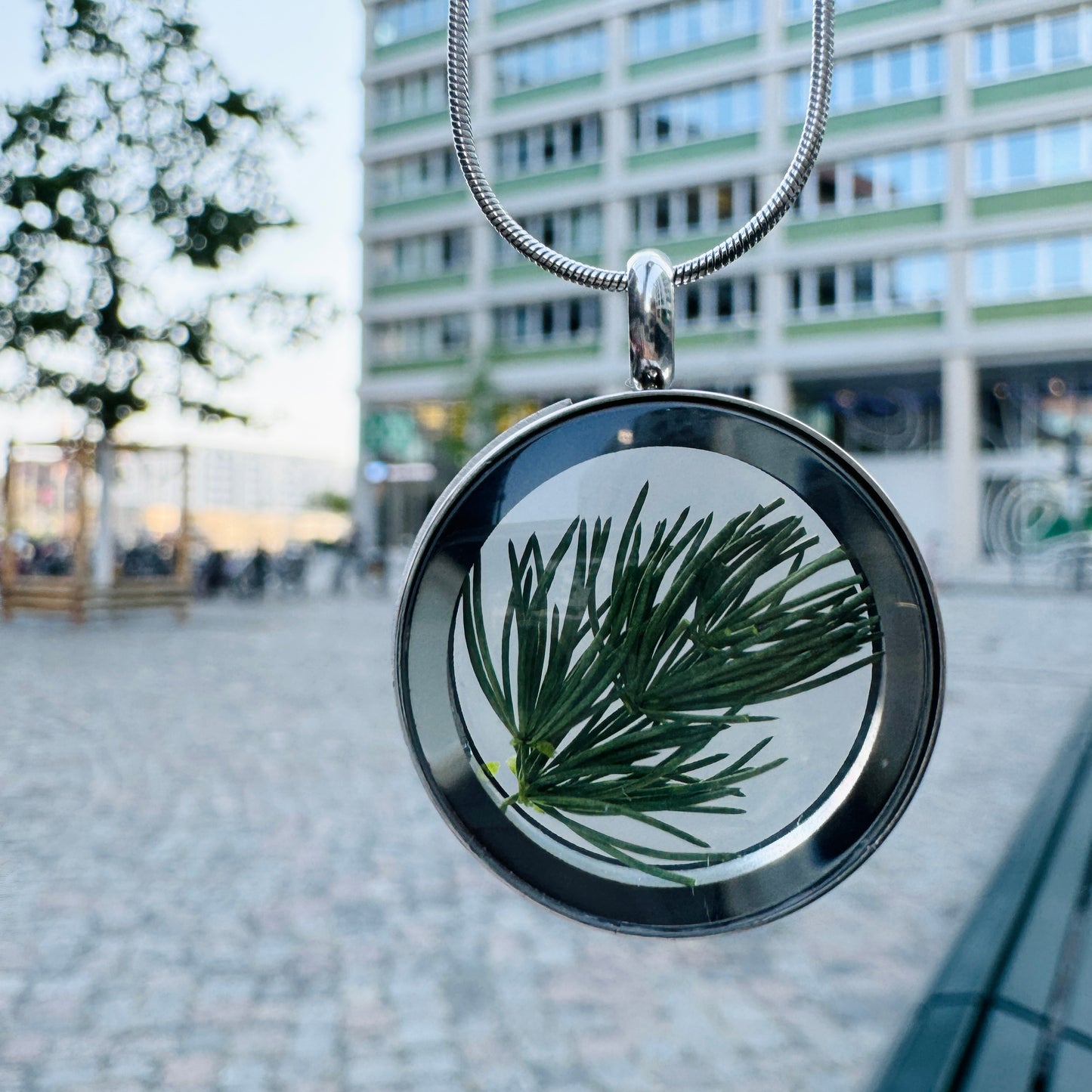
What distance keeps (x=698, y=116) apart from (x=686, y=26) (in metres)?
1.14

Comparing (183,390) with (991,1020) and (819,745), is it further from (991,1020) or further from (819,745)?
(819,745)

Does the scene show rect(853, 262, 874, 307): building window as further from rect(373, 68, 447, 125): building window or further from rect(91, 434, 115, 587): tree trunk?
rect(373, 68, 447, 125): building window

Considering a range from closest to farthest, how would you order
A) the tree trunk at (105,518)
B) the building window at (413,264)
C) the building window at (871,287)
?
the tree trunk at (105,518), the building window at (413,264), the building window at (871,287)

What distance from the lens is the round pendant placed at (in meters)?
0.34

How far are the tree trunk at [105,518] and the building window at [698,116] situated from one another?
9.50 m

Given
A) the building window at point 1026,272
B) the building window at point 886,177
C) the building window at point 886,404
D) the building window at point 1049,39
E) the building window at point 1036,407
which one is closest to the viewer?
the building window at point 1049,39

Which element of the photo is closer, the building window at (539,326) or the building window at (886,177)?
the building window at (886,177)

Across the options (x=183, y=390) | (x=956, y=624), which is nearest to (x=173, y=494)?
(x=183, y=390)

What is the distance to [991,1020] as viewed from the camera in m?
1.75

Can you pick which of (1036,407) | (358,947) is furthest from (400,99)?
(1036,407)

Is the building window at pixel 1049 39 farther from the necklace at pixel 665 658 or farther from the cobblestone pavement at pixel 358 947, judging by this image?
the cobblestone pavement at pixel 358 947

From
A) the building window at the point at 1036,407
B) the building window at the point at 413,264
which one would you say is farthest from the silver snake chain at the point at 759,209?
the building window at the point at 1036,407

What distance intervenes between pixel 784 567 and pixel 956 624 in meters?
11.6

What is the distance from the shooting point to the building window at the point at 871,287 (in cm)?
1647
